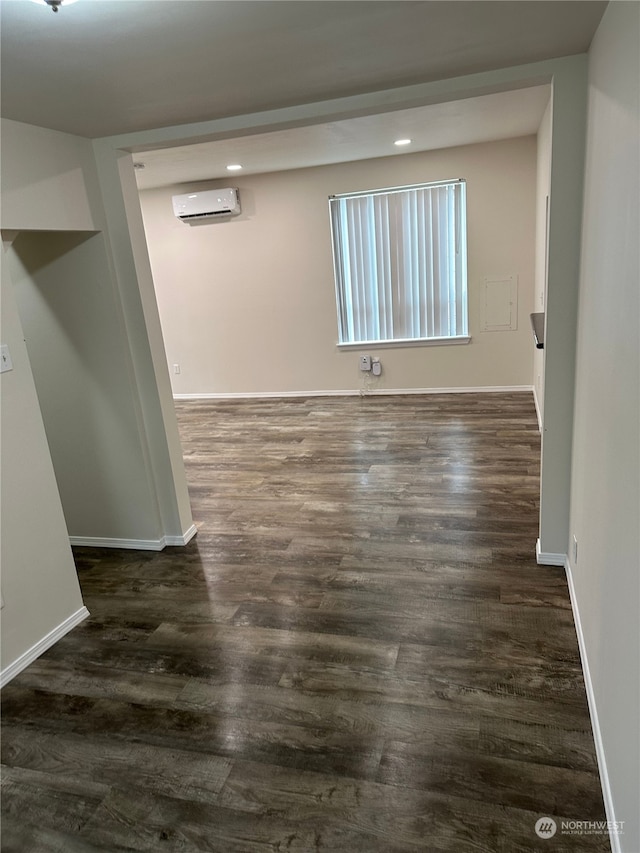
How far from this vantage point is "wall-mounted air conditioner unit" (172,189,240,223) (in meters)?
6.02

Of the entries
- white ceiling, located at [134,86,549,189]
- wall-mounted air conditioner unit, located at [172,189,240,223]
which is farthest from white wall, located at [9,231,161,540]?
wall-mounted air conditioner unit, located at [172,189,240,223]

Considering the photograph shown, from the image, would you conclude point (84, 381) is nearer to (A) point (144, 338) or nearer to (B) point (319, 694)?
(A) point (144, 338)

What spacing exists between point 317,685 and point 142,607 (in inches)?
43.5

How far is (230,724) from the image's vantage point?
2.00 m

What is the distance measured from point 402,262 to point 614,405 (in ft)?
15.3

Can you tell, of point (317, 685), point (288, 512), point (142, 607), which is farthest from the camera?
point (288, 512)

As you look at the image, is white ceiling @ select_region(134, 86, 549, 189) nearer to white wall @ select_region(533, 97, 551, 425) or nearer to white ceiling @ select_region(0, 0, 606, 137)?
white wall @ select_region(533, 97, 551, 425)

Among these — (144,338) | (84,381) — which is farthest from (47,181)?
(84,381)

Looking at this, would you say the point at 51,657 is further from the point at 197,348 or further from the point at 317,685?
the point at 197,348

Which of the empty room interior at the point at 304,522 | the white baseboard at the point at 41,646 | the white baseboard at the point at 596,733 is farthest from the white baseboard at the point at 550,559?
the white baseboard at the point at 41,646

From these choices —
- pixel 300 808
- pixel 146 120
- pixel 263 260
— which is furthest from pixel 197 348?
pixel 300 808

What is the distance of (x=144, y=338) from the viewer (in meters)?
3.05

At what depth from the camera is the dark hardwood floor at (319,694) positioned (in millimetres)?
1631

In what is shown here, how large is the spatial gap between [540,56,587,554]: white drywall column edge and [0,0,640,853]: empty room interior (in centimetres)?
1
